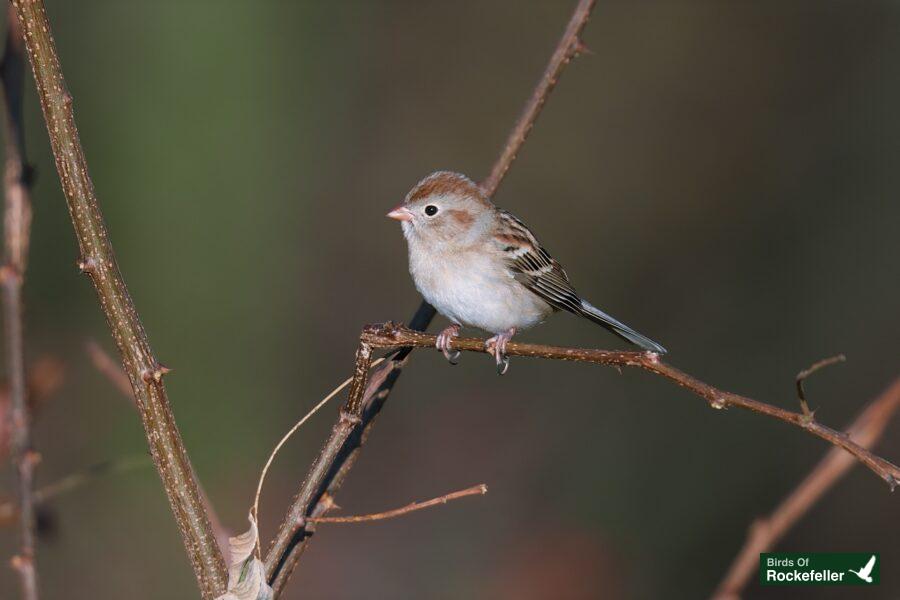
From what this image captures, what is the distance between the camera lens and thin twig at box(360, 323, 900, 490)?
1767mm

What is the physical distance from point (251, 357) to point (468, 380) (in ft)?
6.19

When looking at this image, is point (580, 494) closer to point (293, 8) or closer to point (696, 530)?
point (696, 530)

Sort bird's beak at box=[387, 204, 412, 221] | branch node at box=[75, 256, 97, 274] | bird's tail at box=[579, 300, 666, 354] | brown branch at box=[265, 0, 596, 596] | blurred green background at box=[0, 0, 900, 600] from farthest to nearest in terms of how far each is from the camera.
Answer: blurred green background at box=[0, 0, 900, 600] → bird's beak at box=[387, 204, 412, 221] → bird's tail at box=[579, 300, 666, 354] → brown branch at box=[265, 0, 596, 596] → branch node at box=[75, 256, 97, 274]

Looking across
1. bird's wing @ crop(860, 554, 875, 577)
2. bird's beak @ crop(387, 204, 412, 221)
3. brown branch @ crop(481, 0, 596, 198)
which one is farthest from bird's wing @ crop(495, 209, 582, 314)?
bird's wing @ crop(860, 554, 875, 577)

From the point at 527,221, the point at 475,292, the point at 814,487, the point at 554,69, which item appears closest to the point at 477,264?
the point at 475,292

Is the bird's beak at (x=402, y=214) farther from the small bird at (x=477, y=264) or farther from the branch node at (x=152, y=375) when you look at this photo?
the branch node at (x=152, y=375)

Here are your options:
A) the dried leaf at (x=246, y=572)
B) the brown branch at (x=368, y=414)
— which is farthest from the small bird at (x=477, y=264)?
the dried leaf at (x=246, y=572)

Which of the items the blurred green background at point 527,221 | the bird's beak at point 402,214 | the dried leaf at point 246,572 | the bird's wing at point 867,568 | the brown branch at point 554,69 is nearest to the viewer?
the dried leaf at point 246,572

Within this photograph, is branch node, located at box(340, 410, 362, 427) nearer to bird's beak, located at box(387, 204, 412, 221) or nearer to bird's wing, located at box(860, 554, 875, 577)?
bird's wing, located at box(860, 554, 875, 577)

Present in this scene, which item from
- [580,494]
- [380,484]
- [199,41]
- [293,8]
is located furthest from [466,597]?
[293,8]

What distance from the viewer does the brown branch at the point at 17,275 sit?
2295 mm

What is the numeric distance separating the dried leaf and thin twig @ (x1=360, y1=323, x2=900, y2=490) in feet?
1.56

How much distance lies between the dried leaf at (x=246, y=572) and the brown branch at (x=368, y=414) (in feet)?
0.30

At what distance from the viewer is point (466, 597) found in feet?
19.6
